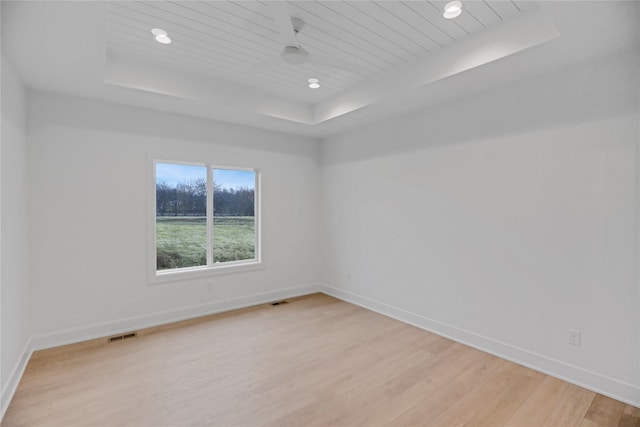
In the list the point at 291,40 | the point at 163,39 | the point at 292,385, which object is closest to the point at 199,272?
the point at 292,385

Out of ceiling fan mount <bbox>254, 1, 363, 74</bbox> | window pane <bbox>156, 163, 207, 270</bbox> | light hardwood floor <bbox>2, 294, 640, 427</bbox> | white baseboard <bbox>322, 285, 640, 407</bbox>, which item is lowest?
light hardwood floor <bbox>2, 294, 640, 427</bbox>

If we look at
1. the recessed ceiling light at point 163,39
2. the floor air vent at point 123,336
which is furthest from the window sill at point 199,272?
the recessed ceiling light at point 163,39

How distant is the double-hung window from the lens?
3889 millimetres

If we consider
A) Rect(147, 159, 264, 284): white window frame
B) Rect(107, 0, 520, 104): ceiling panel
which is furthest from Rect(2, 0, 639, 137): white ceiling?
Rect(147, 159, 264, 284): white window frame

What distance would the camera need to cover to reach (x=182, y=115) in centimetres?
382

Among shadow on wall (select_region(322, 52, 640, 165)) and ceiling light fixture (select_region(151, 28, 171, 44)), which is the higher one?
ceiling light fixture (select_region(151, 28, 171, 44))

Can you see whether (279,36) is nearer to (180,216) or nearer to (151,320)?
(180,216)

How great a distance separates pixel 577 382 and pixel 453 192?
191 cm

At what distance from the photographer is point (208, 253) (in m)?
4.19

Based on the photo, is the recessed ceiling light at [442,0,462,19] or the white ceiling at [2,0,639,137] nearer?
the white ceiling at [2,0,639,137]

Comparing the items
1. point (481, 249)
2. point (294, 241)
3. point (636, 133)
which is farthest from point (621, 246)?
point (294, 241)

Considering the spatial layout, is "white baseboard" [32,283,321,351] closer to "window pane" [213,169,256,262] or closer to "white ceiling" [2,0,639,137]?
"window pane" [213,169,256,262]

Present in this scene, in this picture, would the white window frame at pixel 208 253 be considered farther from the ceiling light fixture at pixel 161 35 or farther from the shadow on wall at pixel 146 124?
the ceiling light fixture at pixel 161 35

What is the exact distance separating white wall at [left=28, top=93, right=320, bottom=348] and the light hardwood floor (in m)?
0.36
